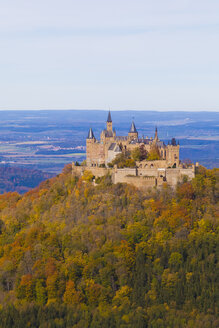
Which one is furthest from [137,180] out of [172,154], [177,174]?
[172,154]

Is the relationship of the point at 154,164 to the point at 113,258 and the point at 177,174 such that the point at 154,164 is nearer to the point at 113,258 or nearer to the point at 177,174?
the point at 177,174

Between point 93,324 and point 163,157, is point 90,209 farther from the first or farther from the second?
point 93,324

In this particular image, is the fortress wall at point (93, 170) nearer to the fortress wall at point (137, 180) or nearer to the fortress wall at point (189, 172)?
the fortress wall at point (137, 180)

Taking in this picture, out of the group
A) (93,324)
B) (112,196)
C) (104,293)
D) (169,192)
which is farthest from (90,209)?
(93,324)

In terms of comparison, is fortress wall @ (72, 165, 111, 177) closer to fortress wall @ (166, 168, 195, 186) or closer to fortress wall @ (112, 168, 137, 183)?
fortress wall @ (112, 168, 137, 183)

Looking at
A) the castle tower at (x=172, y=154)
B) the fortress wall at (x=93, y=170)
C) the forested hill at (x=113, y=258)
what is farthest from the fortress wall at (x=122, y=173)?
the castle tower at (x=172, y=154)
